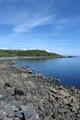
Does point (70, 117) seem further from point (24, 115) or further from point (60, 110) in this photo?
point (24, 115)

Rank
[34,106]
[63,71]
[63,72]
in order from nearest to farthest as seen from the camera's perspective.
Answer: [34,106]
[63,72]
[63,71]

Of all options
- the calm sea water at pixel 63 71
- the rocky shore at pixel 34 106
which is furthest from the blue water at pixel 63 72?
the rocky shore at pixel 34 106

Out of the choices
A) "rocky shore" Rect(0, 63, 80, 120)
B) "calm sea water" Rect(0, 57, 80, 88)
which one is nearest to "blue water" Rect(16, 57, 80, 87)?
"calm sea water" Rect(0, 57, 80, 88)

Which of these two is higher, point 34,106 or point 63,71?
point 34,106

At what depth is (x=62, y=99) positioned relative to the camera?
26375 millimetres

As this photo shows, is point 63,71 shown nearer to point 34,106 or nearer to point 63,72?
point 63,72

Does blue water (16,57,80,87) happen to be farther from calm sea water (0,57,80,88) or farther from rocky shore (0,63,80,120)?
rocky shore (0,63,80,120)

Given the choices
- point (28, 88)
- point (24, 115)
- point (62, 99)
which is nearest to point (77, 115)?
point (62, 99)

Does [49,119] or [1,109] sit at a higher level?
[1,109]

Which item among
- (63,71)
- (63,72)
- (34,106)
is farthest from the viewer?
(63,71)

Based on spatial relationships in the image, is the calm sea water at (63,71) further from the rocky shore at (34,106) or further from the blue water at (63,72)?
the rocky shore at (34,106)

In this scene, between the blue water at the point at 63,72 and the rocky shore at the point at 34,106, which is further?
the blue water at the point at 63,72

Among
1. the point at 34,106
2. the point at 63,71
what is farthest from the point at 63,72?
the point at 34,106

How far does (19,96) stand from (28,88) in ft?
18.6
